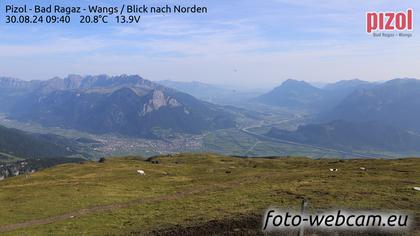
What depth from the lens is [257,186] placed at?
68.8 m

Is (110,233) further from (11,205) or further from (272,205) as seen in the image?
(11,205)

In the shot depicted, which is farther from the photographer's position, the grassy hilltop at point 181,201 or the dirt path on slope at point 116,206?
the dirt path on slope at point 116,206

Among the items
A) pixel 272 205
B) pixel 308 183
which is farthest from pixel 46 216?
pixel 308 183

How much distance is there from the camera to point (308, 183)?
6831cm

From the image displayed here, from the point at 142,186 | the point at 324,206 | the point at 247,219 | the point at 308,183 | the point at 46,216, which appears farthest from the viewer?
the point at 142,186

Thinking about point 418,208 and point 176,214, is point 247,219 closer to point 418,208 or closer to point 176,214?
point 176,214

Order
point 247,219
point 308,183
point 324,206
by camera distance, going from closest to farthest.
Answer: point 247,219
point 324,206
point 308,183

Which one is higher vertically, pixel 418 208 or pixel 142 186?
pixel 418 208

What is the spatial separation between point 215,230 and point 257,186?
2916cm

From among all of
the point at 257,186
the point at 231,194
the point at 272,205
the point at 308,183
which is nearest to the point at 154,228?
the point at 272,205

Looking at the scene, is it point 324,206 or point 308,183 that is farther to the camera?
point 308,183

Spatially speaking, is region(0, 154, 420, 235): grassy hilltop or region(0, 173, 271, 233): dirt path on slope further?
region(0, 173, 271, 233): dirt path on slope

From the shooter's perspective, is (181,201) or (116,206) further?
(181,201)

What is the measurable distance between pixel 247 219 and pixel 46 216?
28527 millimetres
